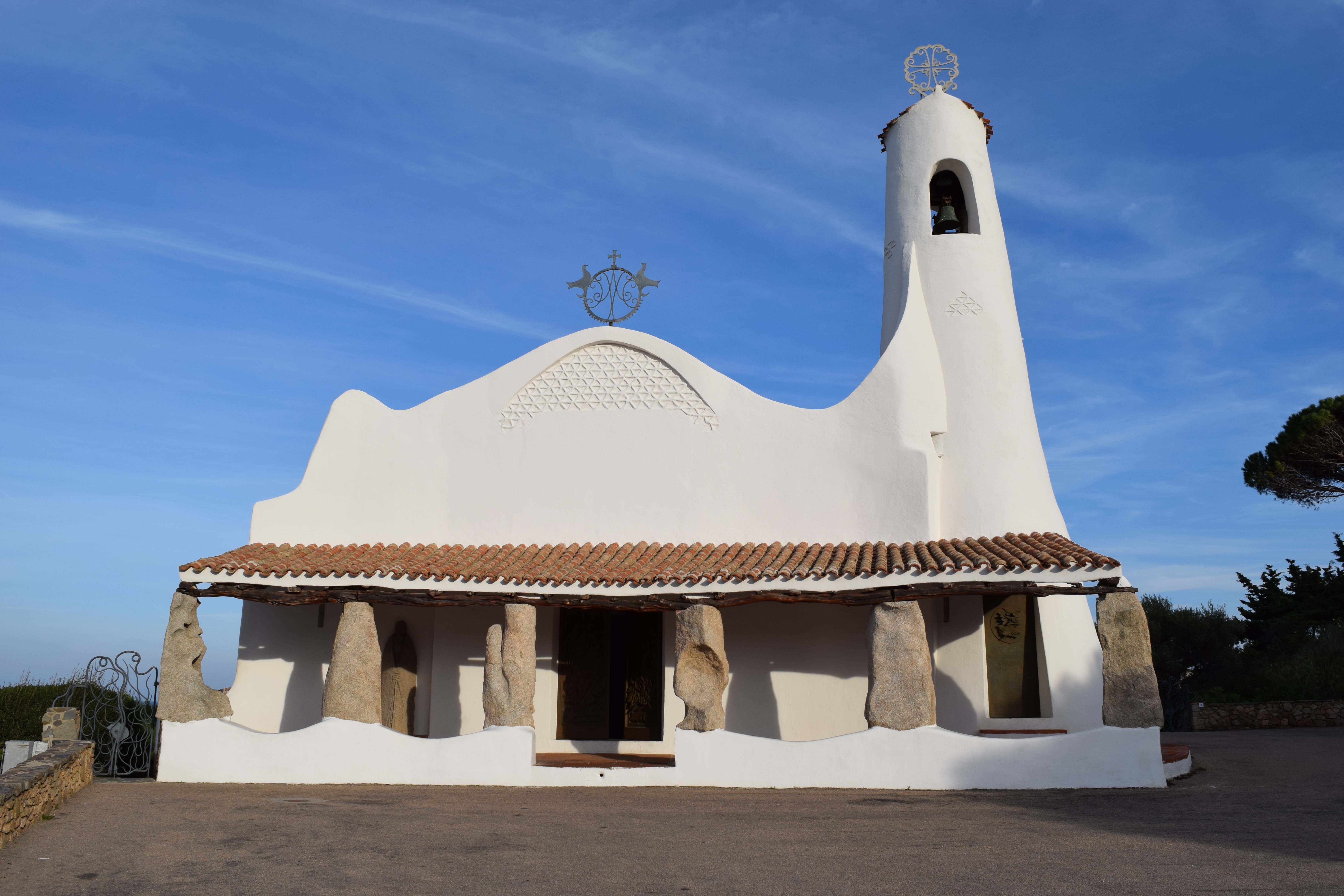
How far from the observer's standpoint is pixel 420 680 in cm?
1383

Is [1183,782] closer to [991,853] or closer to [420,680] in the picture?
[991,853]

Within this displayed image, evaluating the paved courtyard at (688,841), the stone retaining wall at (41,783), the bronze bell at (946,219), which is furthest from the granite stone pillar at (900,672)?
the stone retaining wall at (41,783)

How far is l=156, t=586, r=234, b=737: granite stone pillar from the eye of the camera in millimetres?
12008

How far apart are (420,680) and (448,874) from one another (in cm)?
736

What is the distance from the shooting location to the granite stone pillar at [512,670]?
38.3 feet

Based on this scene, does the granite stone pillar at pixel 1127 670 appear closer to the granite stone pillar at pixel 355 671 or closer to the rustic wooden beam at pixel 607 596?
the rustic wooden beam at pixel 607 596

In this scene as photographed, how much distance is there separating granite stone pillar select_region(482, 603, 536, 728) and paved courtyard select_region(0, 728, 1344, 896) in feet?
3.09

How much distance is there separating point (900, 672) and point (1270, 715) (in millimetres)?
13088

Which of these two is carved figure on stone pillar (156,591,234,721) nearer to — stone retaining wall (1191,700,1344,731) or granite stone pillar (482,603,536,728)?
granite stone pillar (482,603,536,728)

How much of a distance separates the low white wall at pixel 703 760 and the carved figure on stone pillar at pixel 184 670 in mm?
153

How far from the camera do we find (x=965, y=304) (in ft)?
49.0

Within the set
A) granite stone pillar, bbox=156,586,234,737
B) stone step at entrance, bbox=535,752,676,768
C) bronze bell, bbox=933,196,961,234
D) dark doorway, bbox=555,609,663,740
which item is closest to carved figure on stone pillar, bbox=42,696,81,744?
granite stone pillar, bbox=156,586,234,737

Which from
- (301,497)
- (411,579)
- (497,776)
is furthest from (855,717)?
(301,497)

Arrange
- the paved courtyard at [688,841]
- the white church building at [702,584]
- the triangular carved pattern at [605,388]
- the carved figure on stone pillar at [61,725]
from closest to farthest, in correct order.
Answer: the paved courtyard at [688,841], the white church building at [702,584], the carved figure on stone pillar at [61,725], the triangular carved pattern at [605,388]
